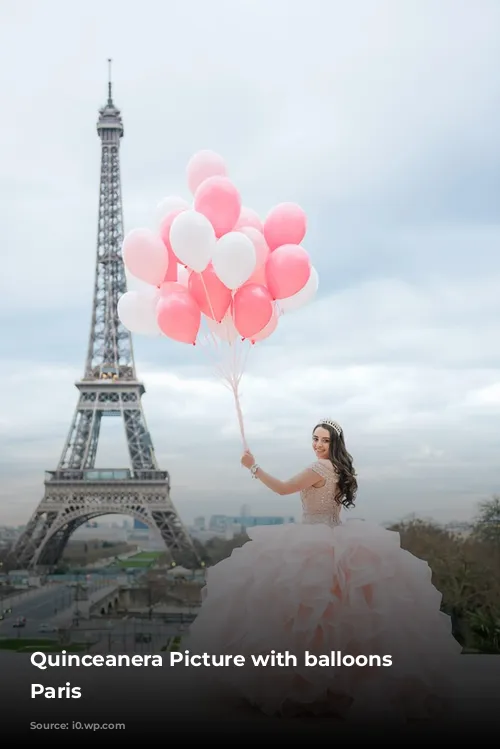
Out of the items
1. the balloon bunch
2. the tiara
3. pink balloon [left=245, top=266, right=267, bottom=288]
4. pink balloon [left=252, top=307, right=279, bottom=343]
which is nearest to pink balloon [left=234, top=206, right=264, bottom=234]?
the balloon bunch

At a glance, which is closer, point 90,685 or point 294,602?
point 294,602

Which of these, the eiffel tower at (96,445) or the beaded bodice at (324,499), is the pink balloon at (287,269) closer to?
the beaded bodice at (324,499)

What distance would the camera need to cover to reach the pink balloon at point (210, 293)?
484 cm

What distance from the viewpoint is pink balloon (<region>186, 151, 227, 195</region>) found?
206 inches

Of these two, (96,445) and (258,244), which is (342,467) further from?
(96,445)

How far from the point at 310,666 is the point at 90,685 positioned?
148cm

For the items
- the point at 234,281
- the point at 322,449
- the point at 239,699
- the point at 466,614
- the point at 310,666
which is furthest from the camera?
the point at 466,614

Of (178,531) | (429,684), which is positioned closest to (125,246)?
(429,684)

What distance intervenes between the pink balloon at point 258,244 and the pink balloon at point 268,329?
48 cm

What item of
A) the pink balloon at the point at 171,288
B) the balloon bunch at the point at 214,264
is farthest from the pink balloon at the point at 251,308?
the pink balloon at the point at 171,288

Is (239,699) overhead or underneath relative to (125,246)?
underneath

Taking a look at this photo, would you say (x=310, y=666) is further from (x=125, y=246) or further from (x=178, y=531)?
(x=178, y=531)

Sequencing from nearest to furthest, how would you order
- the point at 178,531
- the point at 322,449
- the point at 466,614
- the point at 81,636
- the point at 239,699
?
the point at 239,699
the point at 322,449
the point at 466,614
the point at 81,636
the point at 178,531

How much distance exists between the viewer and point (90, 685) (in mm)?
4238
